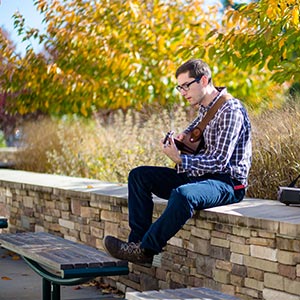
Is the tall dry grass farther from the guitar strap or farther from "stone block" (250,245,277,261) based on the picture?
"stone block" (250,245,277,261)

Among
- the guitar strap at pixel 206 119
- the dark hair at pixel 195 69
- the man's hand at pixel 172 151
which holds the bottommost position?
the man's hand at pixel 172 151

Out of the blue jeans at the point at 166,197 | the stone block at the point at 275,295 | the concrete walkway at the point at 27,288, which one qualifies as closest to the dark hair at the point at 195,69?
the blue jeans at the point at 166,197

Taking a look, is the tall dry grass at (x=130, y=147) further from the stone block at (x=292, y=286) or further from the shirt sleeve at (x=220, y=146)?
the stone block at (x=292, y=286)

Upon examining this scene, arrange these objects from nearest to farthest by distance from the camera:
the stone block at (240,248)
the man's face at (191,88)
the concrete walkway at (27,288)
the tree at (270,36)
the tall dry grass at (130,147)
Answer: the stone block at (240,248)
the man's face at (191,88)
the concrete walkway at (27,288)
the tall dry grass at (130,147)
the tree at (270,36)

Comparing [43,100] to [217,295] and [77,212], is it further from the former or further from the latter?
[217,295]

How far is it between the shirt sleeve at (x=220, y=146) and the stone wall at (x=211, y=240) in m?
0.29

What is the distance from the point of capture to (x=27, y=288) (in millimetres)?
6781

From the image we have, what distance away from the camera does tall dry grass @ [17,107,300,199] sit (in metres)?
6.93

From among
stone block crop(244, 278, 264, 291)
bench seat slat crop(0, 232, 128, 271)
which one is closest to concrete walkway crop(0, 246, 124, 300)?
bench seat slat crop(0, 232, 128, 271)

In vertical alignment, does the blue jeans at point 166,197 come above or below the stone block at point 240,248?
above

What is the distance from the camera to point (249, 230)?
4.98 m

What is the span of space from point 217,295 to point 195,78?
1804 mm

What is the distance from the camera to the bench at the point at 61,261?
4.89 m

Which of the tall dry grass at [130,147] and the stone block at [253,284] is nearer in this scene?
the stone block at [253,284]
